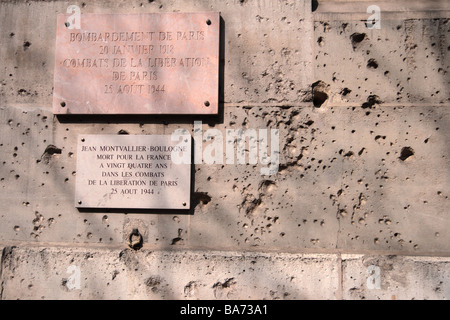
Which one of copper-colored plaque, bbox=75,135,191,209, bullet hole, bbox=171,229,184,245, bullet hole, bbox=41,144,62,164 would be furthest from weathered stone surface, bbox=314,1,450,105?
bullet hole, bbox=41,144,62,164

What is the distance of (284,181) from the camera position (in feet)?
8.53

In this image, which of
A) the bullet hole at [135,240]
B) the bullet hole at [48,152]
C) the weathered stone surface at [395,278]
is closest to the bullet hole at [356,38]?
the weathered stone surface at [395,278]

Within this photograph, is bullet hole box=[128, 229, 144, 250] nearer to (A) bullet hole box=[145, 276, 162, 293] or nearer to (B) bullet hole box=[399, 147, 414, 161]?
(A) bullet hole box=[145, 276, 162, 293]

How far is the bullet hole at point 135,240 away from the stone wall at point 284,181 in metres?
0.03

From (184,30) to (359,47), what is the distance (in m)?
1.35

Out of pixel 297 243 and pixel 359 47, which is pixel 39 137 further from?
pixel 359 47

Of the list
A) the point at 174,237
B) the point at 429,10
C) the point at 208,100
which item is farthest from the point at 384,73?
the point at 174,237

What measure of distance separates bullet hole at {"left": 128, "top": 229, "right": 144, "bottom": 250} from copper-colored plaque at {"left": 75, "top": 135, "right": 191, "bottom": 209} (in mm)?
200

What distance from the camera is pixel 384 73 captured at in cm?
264

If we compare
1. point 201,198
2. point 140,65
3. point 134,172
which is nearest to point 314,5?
point 140,65

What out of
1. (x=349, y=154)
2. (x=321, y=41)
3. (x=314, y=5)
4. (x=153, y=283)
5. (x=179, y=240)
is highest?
(x=314, y=5)

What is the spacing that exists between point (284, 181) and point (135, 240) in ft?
3.90

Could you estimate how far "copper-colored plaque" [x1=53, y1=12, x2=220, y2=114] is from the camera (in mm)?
2619

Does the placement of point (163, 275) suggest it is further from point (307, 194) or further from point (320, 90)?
point (320, 90)
